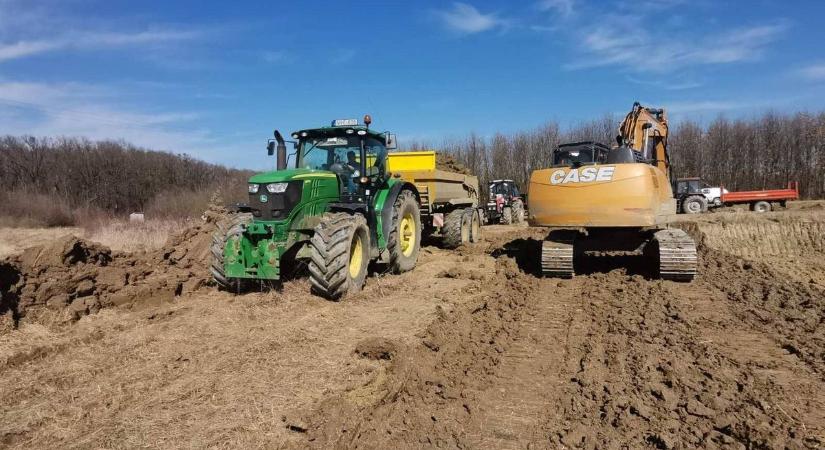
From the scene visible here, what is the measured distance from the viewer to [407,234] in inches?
394

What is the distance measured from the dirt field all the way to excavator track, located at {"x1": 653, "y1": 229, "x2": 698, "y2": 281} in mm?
197

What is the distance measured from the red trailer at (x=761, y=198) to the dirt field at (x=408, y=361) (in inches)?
817

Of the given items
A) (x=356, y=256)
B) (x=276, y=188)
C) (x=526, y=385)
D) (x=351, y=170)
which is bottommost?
(x=526, y=385)

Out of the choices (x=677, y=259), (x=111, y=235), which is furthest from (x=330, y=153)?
(x=111, y=235)

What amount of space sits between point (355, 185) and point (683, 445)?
6.42 m

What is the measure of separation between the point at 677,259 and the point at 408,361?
18.0 feet

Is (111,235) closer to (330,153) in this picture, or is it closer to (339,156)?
(330,153)

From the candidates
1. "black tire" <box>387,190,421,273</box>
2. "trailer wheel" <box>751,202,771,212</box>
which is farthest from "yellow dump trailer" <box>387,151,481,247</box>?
"trailer wheel" <box>751,202,771,212</box>

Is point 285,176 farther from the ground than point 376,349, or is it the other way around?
point 285,176

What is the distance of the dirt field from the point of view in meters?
3.54

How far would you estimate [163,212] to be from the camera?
77.7ft

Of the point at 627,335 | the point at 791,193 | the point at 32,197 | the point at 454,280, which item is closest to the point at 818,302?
the point at 627,335

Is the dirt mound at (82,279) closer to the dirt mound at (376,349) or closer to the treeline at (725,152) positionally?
the dirt mound at (376,349)

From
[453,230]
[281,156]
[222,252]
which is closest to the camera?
[222,252]
